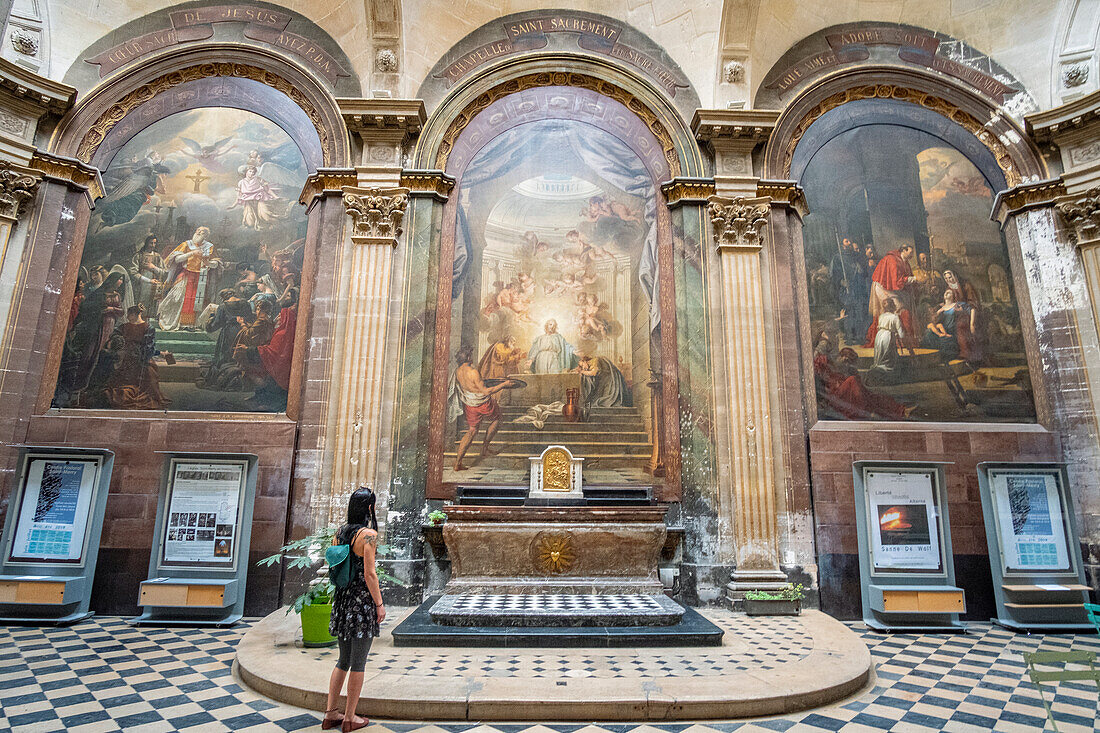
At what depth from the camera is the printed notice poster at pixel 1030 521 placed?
26.5 ft

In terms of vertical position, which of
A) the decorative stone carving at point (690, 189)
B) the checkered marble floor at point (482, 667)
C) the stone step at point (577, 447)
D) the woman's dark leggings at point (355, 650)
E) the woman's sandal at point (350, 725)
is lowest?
the checkered marble floor at point (482, 667)

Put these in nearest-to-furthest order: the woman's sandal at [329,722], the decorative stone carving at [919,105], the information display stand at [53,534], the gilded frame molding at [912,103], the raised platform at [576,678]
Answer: the woman's sandal at [329,722] → the raised platform at [576,678] → the information display stand at [53,534] → the gilded frame molding at [912,103] → the decorative stone carving at [919,105]

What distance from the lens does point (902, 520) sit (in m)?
8.03

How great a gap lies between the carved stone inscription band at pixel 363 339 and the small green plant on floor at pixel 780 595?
17.2 ft

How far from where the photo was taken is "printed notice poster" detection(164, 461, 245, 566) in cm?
779

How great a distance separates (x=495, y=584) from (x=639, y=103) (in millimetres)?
8266

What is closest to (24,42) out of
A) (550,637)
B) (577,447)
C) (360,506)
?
(360,506)

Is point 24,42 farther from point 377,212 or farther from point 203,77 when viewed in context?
point 377,212

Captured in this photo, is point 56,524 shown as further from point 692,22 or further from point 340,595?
point 692,22

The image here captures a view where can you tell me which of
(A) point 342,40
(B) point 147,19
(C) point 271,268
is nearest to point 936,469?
(C) point 271,268

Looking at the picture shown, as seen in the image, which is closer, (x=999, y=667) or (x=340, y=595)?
(x=340, y=595)

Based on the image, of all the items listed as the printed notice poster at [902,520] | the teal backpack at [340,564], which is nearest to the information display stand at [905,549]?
the printed notice poster at [902,520]

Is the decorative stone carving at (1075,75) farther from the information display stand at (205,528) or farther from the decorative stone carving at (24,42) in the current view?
the decorative stone carving at (24,42)

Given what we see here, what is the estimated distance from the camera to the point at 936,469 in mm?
8102
